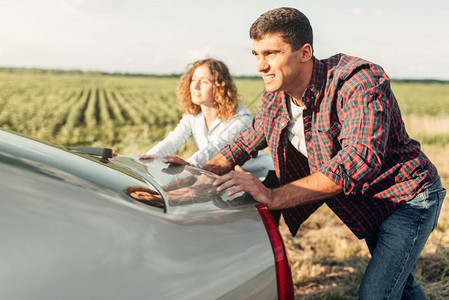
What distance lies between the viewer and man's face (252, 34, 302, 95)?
2.07 meters

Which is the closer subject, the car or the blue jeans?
the car

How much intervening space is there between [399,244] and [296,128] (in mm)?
777

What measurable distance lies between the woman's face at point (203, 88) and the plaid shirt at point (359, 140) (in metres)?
1.22

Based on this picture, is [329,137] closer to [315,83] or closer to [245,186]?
[315,83]

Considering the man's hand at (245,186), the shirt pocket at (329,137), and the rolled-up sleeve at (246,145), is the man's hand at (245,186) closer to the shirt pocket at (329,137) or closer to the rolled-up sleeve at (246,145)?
the shirt pocket at (329,137)

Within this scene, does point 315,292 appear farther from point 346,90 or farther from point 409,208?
point 346,90

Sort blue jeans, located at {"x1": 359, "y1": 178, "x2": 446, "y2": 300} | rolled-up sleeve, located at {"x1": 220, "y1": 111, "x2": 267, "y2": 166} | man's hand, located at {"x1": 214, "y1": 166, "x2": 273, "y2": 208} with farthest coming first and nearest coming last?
rolled-up sleeve, located at {"x1": 220, "y1": 111, "x2": 267, "y2": 166} < blue jeans, located at {"x1": 359, "y1": 178, "x2": 446, "y2": 300} < man's hand, located at {"x1": 214, "y1": 166, "x2": 273, "y2": 208}

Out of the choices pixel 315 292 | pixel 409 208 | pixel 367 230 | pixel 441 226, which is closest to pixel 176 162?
pixel 367 230

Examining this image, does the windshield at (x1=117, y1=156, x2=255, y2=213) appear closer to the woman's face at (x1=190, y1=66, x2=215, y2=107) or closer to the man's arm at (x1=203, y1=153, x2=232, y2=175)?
the man's arm at (x1=203, y1=153, x2=232, y2=175)

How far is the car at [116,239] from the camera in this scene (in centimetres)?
108

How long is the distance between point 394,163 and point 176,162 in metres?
1.12

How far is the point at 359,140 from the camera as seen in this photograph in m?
1.85

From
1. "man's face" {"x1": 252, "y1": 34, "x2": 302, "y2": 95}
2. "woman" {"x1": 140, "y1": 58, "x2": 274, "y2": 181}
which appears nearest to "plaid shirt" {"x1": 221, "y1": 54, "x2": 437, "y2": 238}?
"man's face" {"x1": 252, "y1": 34, "x2": 302, "y2": 95}

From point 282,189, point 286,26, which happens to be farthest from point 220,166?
point 286,26
